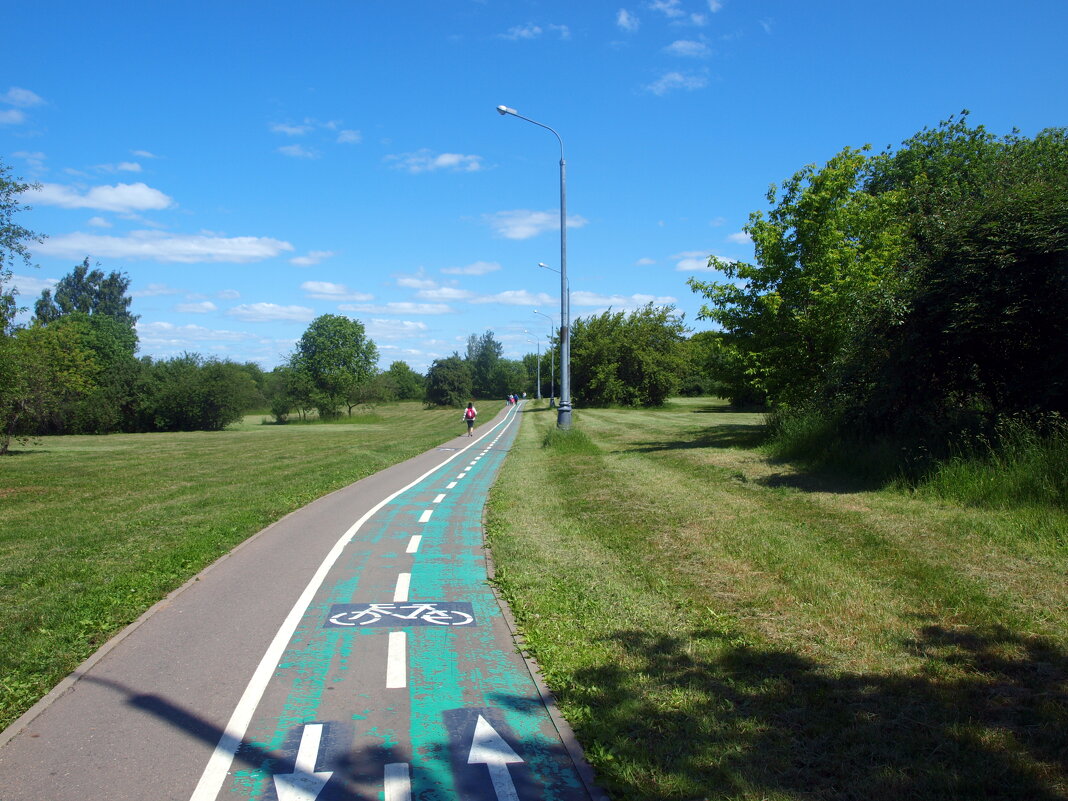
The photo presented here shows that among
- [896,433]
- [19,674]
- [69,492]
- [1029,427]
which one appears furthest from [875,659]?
[69,492]

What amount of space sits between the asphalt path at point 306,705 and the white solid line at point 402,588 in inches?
1.2

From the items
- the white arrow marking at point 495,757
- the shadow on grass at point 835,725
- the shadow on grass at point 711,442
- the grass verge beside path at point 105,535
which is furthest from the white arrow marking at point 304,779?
the shadow on grass at point 711,442

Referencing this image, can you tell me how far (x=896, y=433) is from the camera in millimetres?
12586

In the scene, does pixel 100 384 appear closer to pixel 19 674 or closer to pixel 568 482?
pixel 568 482

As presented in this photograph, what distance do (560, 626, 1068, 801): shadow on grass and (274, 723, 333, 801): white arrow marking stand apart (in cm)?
144

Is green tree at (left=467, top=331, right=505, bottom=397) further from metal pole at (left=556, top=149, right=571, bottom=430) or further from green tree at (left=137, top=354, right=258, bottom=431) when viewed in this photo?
metal pole at (left=556, top=149, right=571, bottom=430)

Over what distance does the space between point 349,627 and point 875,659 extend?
4144mm

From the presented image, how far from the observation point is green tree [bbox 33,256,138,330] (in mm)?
87375

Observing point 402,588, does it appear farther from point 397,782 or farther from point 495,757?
point 397,782

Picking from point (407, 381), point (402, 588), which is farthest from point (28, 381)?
point (407, 381)

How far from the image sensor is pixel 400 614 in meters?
6.77

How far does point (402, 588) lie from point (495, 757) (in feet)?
12.5

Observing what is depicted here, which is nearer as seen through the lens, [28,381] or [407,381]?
[28,381]

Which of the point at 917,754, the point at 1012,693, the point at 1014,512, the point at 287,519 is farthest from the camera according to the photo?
the point at 287,519
